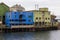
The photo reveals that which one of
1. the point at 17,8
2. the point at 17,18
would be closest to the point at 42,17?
the point at 17,18

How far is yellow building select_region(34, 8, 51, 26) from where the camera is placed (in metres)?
67.4

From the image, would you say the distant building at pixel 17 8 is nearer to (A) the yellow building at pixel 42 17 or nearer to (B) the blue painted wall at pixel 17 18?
(B) the blue painted wall at pixel 17 18

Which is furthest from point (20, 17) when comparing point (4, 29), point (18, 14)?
point (4, 29)

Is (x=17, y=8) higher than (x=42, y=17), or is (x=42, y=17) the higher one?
(x=17, y=8)

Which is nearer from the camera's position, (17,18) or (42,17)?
(17,18)

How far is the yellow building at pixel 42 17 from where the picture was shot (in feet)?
221

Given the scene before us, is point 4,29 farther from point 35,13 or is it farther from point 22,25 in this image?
Answer: point 35,13

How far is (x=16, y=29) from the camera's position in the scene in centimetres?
6278

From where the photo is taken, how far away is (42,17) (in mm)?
68000

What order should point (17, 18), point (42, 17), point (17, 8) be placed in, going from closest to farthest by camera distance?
point (17, 18), point (42, 17), point (17, 8)

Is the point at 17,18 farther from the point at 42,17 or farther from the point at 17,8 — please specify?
the point at 17,8

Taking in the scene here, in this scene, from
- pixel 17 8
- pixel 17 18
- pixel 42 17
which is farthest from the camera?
pixel 17 8

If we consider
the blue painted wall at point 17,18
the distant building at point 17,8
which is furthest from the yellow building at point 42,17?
the distant building at point 17,8

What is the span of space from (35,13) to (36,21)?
180 cm
